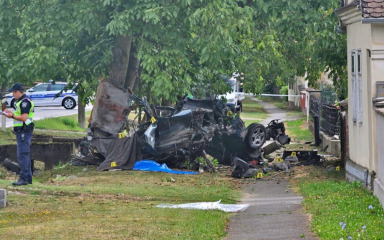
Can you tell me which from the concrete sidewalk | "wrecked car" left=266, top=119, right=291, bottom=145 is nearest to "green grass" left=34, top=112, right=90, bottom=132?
"wrecked car" left=266, top=119, right=291, bottom=145

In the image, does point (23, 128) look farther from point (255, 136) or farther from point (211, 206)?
point (255, 136)

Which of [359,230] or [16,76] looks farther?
[16,76]

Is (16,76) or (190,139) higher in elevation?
(16,76)

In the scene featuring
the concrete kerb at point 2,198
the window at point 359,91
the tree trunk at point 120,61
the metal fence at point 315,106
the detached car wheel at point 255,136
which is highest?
the tree trunk at point 120,61

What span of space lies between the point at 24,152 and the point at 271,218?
5130 millimetres

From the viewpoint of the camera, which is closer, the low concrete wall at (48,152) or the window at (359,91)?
the window at (359,91)

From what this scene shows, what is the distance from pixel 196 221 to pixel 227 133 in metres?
10.1

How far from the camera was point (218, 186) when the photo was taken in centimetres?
1808

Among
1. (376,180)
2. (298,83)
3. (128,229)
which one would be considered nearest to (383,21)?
(376,180)

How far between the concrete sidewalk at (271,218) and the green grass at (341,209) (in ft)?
0.65

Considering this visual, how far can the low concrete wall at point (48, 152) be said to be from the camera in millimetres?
24734

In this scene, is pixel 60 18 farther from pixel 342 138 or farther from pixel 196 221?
pixel 196 221

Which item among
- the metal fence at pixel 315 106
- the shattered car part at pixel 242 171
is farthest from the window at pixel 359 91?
the metal fence at pixel 315 106

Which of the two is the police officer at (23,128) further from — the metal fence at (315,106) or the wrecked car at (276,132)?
the metal fence at (315,106)
